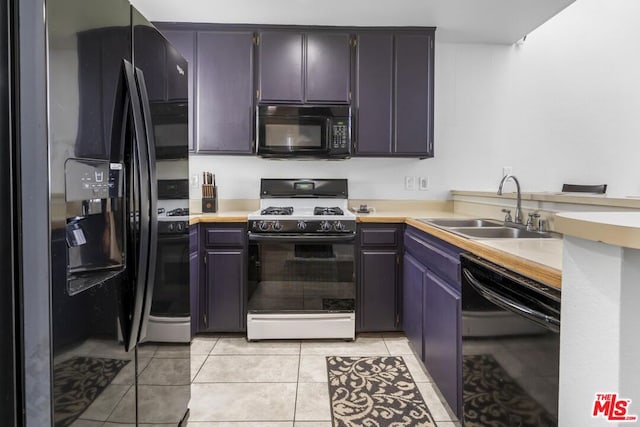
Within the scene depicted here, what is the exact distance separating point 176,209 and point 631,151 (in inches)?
157

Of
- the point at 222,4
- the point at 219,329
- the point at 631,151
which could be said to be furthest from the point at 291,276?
the point at 631,151

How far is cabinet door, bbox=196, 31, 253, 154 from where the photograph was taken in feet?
8.81

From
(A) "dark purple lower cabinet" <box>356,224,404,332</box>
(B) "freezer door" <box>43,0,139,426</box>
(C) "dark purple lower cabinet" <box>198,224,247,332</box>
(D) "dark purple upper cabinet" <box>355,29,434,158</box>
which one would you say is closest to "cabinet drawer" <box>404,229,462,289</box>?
(A) "dark purple lower cabinet" <box>356,224,404,332</box>

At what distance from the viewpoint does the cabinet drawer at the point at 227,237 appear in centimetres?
252

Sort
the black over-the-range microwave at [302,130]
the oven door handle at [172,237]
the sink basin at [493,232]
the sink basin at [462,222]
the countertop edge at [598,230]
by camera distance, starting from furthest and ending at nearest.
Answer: the black over-the-range microwave at [302,130]
the sink basin at [462,222]
the sink basin at [493,232]
the oven door handle at [172,237]
the countertop edge at [598,230]

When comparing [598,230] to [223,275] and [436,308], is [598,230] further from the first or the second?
[223,275]

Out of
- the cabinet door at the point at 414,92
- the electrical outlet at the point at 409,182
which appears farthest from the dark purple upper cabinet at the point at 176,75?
the electrical outlet at the point at 409,182

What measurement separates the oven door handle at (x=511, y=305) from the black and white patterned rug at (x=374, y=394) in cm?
80

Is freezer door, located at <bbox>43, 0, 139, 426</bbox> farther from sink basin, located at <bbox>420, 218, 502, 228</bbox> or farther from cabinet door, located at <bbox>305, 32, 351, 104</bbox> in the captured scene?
sink basin, located at <bbox>420, 218, 502, 228</bbox>

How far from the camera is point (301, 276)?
2.46m

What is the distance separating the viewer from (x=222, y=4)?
2402mm

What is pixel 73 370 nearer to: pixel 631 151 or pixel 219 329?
pixel 219 329

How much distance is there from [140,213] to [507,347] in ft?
3.95

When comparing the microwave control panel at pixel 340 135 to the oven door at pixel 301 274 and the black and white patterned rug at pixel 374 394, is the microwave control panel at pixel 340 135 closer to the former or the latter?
the oven door at pixel 301 274
